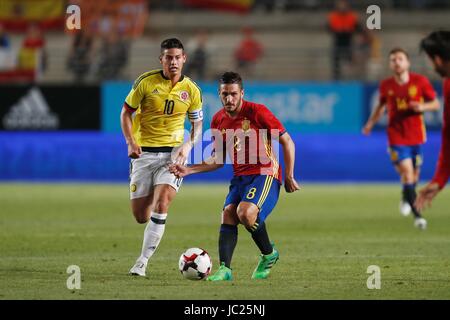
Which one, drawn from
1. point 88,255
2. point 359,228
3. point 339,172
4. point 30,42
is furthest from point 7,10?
point 88,255

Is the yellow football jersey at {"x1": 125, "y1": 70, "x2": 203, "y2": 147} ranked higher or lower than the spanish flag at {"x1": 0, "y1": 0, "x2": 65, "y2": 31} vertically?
lower

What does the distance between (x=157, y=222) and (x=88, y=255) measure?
1678 mm

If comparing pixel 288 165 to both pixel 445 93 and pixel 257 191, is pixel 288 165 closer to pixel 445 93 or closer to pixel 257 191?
pixel 257 191

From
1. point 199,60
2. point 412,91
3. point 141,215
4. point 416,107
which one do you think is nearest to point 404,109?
point 412,91

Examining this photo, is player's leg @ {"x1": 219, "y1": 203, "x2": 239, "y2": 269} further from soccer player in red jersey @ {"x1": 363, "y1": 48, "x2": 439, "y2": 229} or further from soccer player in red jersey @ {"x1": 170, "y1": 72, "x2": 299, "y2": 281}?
soccer player in red jersey @ {"x1": 363, "y1": 48, "x2": 439, "y2": 229}

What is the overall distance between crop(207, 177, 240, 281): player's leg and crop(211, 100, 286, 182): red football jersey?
0.68 feet

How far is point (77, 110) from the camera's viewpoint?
25.6 meters

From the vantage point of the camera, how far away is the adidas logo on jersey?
25.6 metres

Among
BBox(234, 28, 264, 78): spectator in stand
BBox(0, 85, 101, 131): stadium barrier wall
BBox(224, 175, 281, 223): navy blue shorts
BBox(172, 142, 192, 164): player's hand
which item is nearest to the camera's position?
BBox(224, 175, 281, 223): navy blue shorts

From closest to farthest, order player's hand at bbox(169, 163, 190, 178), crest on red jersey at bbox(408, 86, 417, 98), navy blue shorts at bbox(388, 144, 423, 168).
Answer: player's hand at bbox(169, 163, 190, 178) < crest on red jersey at bbox(408, 86, 417, 98) < navy blue shorts at bbox(388, 144, 423, 168)

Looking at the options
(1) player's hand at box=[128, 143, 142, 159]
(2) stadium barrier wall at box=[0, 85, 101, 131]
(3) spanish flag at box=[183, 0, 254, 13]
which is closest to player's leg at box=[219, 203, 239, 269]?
(1) player's hand at box=[128, 143, 142, 159]

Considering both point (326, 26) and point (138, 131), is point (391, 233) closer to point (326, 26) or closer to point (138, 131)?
point (138, 131)

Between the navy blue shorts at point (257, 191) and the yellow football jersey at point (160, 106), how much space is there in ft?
3.55

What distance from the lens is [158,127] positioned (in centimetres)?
1095
